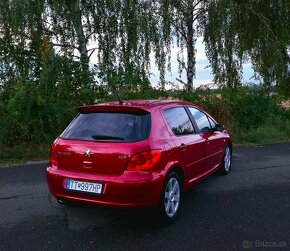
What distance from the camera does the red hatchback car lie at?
425 cm

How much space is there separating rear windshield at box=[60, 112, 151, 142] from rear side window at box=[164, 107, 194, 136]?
0.47 m

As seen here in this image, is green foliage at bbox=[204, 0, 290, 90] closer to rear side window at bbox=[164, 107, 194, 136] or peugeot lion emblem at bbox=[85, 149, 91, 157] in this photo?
rear side window at bbox=[164, 107, 194, 136]

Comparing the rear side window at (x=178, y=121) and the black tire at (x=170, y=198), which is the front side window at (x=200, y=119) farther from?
the black tire at (x=170, y=198)

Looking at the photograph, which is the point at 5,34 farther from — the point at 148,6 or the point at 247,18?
the point at 247,18

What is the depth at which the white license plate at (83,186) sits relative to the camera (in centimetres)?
429

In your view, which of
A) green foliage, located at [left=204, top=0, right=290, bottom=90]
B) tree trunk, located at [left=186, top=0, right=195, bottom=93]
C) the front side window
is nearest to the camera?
the front side window

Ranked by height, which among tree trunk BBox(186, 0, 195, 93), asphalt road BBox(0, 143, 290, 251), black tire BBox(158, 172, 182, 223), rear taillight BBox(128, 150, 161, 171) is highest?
tree trunk BBox(186, 0, 195, 93)

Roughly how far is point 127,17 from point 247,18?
472 cm

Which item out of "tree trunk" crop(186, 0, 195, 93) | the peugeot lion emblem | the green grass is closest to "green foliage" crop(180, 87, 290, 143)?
"tree trunk" crop(186, 0, 195, 93)

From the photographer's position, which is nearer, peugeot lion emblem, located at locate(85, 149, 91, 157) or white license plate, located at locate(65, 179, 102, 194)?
white license plate, located at locate(65, 179, 102, 194)

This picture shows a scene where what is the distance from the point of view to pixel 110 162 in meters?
4.31

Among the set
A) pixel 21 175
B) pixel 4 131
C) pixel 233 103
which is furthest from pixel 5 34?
pixel 233 103

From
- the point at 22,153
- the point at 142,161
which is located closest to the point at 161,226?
the point at 142,161

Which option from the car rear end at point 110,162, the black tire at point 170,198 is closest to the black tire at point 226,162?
the black tire at point 170,198
